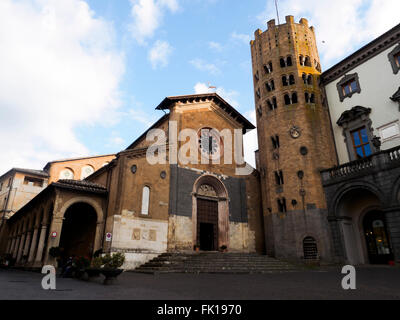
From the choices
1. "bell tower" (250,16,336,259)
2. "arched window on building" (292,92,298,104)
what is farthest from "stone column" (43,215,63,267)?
"arched window on building" (292,92,298,104)

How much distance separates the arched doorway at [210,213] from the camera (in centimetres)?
2133

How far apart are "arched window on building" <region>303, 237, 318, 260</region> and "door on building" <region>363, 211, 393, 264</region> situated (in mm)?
3459

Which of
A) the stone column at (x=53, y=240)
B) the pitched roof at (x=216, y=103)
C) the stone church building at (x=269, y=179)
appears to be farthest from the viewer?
the pitched roof at (x=216, y=103)

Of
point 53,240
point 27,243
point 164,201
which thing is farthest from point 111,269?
point 27,243

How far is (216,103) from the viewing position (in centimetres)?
2525

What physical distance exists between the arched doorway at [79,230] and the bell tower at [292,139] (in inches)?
539

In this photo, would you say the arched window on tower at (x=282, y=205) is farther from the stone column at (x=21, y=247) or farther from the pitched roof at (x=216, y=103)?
the stone column at (x=21, y=247)

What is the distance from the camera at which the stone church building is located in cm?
1755

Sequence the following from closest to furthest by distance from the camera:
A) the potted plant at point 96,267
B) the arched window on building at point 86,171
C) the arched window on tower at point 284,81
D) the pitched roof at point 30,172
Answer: the potted plant at point 96,267, the arched window on tower at point 284,81, the pitched roof at point 30,172, the arched window on building at point 86,171

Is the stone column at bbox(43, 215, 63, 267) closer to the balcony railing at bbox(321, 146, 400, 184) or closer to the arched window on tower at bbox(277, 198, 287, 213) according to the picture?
the arched window on tower at bbox(277, 198, 287, 213)

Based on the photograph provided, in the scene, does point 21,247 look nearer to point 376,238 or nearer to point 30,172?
point 30,172

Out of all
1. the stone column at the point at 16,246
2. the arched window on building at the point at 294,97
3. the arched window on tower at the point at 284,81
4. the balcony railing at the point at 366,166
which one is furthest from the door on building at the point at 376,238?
the stone column at the point at 16,246

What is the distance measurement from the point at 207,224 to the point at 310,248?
7662mm
